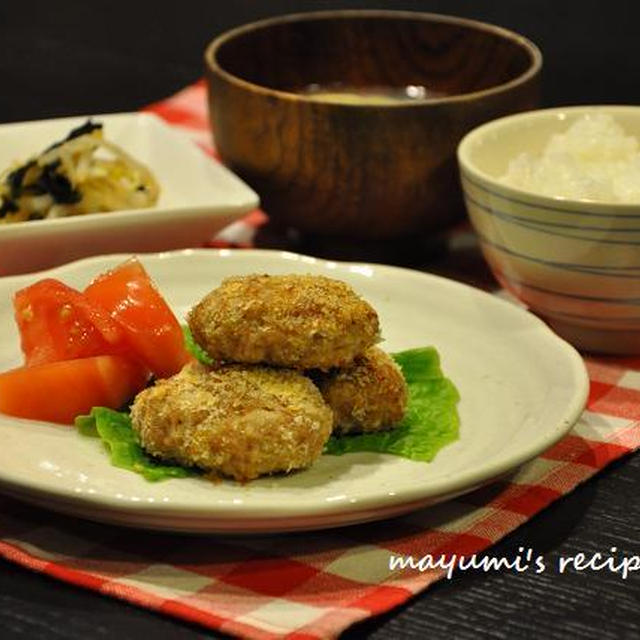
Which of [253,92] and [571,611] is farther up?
[253,92]

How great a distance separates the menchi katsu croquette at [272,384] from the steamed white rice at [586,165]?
0.55m

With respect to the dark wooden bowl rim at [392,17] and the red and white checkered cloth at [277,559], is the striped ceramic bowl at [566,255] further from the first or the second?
the red and white checkered cloth at [277,559]

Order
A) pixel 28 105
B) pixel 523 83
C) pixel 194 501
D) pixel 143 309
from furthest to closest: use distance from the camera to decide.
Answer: pixel 28 105
pixel 523 83
pixel 143 309
pixel 194 501

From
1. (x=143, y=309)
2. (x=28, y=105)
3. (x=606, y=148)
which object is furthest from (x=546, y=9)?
(x=143, y=309)

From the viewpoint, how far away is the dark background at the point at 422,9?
1.43m

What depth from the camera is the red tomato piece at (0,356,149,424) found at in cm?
175

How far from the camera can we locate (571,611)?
147 centimetres

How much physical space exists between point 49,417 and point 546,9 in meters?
3.08

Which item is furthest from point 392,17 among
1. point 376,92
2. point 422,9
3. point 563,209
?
point 422,9

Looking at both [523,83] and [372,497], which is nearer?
[372,497]

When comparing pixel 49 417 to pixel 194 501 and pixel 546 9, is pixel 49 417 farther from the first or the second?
pixel 546 9

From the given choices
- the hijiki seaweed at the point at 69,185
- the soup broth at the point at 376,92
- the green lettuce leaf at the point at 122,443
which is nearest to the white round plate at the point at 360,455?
the green lettuce leaf at the point at 122,443

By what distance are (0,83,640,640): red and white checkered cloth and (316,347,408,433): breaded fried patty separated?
0.16 metres

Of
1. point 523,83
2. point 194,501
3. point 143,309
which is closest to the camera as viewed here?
point 194,501
